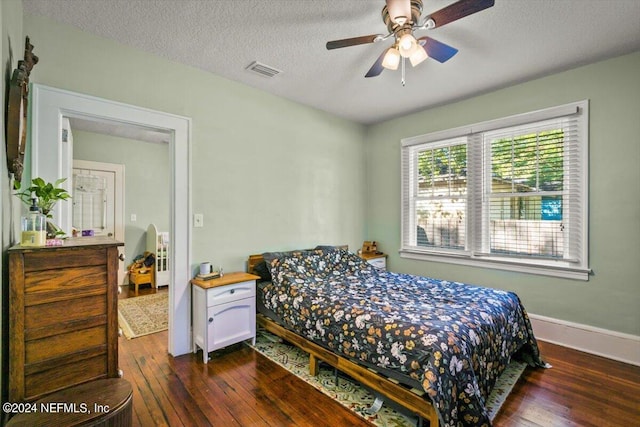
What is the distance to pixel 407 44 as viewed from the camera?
1830mm

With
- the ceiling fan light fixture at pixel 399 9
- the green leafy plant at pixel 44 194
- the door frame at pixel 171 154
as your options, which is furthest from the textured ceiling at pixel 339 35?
the green leafy plant at pixel 44 194

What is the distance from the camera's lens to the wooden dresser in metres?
1.42

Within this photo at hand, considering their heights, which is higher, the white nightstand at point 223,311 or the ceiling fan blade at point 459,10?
the ceiling fan blade at point 459,10

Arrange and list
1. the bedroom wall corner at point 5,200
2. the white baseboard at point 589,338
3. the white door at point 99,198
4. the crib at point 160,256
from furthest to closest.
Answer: the crib at point 160,256 < the white door at point 99,198 < the white baseboard at point 589,338 < the bedroom wall corner at point 5,200

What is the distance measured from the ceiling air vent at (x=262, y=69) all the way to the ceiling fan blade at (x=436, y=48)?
1.47 meters

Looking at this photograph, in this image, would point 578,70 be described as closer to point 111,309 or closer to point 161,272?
point 111,309

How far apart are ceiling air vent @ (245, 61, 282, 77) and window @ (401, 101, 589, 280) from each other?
2.11 meters

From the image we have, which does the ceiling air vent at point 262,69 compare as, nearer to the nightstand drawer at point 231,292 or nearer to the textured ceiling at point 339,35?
the textured ceiling at point 339,35

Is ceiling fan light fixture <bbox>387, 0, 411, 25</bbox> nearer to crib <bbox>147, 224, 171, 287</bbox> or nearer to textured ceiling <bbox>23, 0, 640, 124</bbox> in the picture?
textured ceiling <bbox>23, 0, 640, 124</bbox>

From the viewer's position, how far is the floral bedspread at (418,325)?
1659 millimetres

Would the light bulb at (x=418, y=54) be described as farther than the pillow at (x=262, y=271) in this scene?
No

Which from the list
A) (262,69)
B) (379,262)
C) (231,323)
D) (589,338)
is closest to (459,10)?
(262,69)

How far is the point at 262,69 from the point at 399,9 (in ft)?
5.24

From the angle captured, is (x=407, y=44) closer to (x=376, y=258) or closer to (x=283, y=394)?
(x=283, y=394)
